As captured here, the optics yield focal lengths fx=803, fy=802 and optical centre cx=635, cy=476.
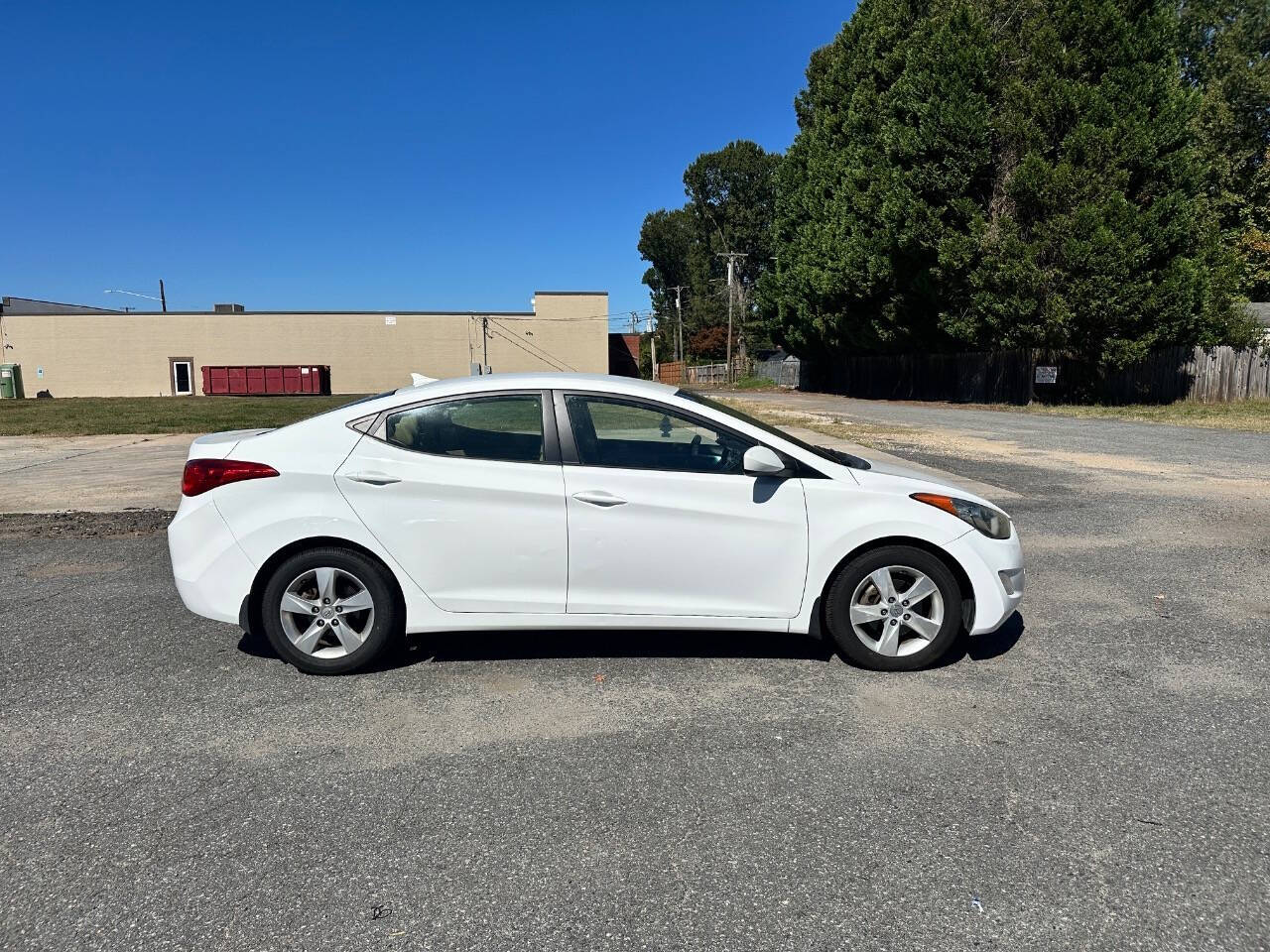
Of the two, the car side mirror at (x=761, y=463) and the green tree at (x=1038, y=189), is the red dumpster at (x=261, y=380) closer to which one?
the green tree at (x=1038, y=189)

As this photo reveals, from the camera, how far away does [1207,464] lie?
39.8 feet

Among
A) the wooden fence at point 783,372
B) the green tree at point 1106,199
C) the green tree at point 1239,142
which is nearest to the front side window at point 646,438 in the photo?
the green tree at point 1106,199

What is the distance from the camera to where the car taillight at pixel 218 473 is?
409cm

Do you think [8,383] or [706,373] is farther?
[706,373]

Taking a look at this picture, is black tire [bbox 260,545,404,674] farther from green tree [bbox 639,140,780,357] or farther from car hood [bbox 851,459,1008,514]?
green tree [bbox 639,140,780,357]

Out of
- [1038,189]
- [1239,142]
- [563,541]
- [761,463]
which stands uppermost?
[1239,142]

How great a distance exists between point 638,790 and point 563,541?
4.40 ft

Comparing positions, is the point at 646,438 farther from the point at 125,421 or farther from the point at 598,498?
the point at 125,421

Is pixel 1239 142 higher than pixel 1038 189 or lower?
higher

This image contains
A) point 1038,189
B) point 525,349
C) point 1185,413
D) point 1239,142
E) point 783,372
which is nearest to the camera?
point 1185,413

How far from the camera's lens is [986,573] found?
13.6 feet

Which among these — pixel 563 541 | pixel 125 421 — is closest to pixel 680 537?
pixel 563 541

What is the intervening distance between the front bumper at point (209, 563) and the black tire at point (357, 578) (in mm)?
141

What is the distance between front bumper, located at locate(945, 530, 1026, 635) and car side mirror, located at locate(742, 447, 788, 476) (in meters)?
0.98
